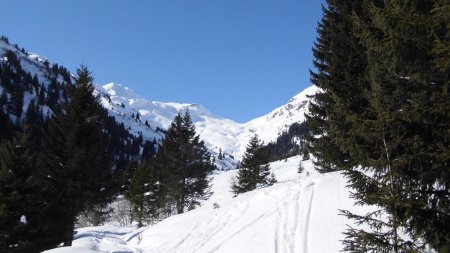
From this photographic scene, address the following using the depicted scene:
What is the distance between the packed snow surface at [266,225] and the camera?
1460 cm

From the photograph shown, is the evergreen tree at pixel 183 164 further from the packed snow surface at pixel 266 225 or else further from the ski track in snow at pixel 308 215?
the ski track in snow at pixel 308 215

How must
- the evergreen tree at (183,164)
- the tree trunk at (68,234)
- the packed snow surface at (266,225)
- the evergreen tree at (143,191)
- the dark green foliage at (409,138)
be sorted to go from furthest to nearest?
the evergreen tree at (143,191) < the evergreen tree at (183,164) < the tree trunk at (68,234) < the packed snow surface at (266,225) < the dark green foliage at (409,138)

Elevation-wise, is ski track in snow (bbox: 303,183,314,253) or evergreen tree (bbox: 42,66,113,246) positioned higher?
evergreen tree (bbox: 42,66,113,246)

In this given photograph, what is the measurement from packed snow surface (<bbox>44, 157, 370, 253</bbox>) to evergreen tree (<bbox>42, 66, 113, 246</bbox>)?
13.5 ft

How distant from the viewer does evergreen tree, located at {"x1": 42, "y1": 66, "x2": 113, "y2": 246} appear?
2275 centimetres

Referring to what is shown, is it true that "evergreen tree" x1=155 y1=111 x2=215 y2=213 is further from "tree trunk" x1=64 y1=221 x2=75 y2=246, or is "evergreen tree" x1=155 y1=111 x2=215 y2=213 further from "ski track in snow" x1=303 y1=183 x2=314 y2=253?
"ski track in snow" x1=303 y1=183 x2=314 y2=253

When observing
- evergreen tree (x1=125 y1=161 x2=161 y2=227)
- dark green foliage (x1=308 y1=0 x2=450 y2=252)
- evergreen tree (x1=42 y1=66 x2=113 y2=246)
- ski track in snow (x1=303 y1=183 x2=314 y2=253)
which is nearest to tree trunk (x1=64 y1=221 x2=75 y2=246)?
evergreen tree (x1=42 y1=66 x2=113 y2=246)

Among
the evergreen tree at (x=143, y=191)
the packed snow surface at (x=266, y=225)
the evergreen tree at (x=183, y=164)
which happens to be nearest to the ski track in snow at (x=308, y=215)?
the packed snow surface at (x=266, y=225)

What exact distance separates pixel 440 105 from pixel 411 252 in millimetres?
2480

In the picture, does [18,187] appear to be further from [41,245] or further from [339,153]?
[339,153]

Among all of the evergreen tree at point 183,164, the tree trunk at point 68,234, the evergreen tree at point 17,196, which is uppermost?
the evergreen tree at point 183,164

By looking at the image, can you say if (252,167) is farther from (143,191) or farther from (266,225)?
(266,225)

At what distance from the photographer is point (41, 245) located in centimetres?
2164

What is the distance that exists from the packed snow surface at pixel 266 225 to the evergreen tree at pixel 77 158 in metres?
4.10
